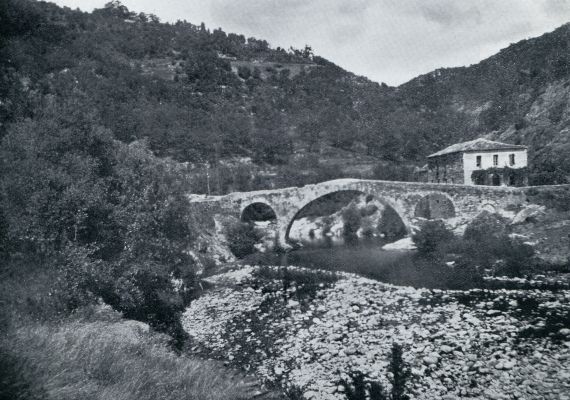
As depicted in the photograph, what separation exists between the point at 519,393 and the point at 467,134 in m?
54.8

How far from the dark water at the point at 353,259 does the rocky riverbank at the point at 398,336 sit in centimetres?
294

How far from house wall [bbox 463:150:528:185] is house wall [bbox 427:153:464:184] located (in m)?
0.41

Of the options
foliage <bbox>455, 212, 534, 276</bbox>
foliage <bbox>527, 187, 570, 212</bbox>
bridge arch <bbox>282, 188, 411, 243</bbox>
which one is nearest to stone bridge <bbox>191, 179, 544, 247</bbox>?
bridge arch <bbox>282, 188, 411, 243</bbox>

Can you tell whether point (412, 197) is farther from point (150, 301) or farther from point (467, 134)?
point (467, 134)

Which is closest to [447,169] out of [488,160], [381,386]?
[488,160]

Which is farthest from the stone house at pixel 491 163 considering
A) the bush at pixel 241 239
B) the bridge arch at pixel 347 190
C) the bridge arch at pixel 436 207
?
the bush at pixel 241 239

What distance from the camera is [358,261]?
75.1 feet

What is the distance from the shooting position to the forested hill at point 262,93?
43.5m

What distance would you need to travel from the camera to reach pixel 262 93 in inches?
2955

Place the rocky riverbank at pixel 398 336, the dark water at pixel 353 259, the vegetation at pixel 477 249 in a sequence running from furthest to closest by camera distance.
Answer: the dark water at pixel 353 259 < the vegetation at pixel 477 249 < the rocky riverbank at pixel 398 336

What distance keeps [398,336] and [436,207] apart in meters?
21.7

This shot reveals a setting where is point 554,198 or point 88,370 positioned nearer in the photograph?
point 88,370

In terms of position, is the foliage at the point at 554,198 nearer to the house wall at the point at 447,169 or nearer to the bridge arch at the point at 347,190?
the bridge arch at the point at 347,190

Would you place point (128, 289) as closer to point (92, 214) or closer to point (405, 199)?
point (92, 214)
